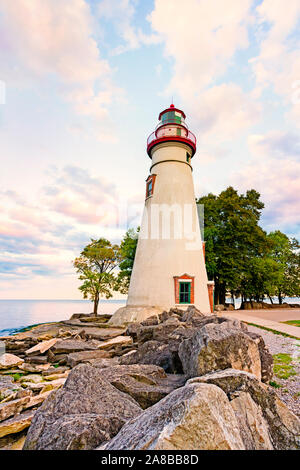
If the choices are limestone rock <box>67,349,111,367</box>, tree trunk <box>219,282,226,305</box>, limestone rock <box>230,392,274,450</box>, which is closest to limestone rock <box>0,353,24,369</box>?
limestone rock <box>67,349,111,367</box>

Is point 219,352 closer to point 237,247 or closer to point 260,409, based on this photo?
point 260,409

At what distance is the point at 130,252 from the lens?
26.2 meters

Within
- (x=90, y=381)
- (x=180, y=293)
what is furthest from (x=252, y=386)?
(x=180, y=293)

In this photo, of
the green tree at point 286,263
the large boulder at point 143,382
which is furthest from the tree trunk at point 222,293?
the large boulder at point 143,382

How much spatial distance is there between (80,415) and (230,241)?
2956cm

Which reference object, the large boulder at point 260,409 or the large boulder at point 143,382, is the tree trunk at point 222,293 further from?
the large boulder at point 260,409

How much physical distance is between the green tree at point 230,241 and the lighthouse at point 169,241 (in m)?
11.1

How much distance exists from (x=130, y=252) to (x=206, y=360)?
22.7 metres

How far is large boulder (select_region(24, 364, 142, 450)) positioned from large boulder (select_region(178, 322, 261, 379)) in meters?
1.15

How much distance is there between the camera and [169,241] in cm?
1675
